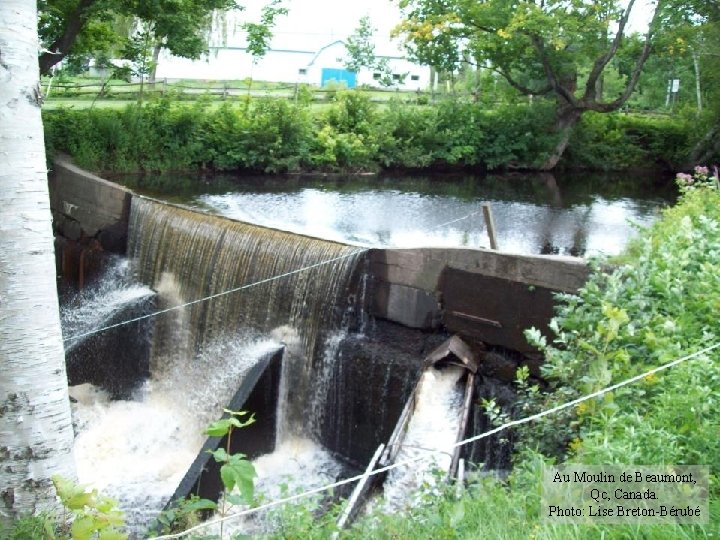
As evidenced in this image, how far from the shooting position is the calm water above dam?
12.0 metres

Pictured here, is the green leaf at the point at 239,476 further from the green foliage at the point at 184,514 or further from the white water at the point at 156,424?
the white water at the point at 156,424

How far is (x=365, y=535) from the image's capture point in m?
3.70

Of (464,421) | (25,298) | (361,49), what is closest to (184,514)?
(25,298)

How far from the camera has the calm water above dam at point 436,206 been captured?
39.3ft

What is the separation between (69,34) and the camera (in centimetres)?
1412

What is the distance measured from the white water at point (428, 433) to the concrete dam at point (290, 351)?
0.03 m

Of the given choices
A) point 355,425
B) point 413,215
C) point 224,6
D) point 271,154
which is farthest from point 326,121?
point 355,425

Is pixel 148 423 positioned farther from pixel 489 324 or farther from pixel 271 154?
pixel 271 154

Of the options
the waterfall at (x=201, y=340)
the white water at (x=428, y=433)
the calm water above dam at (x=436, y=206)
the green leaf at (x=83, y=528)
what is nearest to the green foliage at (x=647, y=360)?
the white water at (x=428, y=433)

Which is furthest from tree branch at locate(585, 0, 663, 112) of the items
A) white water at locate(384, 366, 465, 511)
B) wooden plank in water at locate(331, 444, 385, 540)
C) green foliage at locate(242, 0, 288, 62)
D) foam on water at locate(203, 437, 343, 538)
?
wooden plank in water at locate(331, 444, 385, 540)

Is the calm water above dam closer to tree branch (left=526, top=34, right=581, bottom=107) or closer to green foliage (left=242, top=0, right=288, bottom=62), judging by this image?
tree branch (left=526, top=34, right=581, bottom=107)

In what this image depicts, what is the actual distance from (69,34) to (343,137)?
23.8 ft

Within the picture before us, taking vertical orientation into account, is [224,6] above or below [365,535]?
above

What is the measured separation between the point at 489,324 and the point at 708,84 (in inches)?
794
